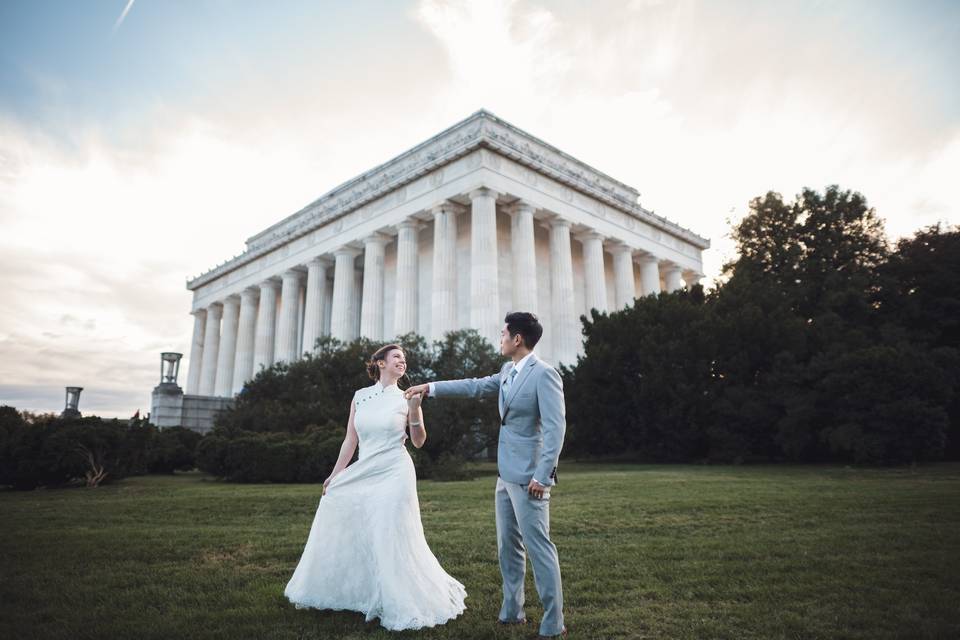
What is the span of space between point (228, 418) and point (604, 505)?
19428mm

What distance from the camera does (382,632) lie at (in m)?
5.03

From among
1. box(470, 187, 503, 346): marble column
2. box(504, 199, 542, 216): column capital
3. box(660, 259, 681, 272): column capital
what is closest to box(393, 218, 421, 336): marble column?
box(470, 187, 503, 346): marble column

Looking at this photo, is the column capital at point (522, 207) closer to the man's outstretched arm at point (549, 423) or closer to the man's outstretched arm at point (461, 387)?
the man's outstretched arm at point (461, 387)

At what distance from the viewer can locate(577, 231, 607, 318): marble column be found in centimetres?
4453

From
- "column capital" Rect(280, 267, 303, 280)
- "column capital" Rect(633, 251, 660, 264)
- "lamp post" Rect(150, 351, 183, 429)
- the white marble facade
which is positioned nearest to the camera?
"lamp post" Rect(150, 351, 183, 429)

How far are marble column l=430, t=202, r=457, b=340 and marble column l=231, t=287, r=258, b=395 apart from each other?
27032mm

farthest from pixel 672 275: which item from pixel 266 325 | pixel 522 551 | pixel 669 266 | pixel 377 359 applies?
pixel 522 551

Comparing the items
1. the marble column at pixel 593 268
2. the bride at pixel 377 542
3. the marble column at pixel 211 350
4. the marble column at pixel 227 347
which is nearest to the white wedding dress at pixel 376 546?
the bride at pixel 377 542

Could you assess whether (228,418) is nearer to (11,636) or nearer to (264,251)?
(11,636)

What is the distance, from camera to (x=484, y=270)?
37375 mm

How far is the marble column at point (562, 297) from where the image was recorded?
1634 inches

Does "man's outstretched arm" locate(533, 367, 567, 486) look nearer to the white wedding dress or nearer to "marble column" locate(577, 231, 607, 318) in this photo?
the white wedding dress

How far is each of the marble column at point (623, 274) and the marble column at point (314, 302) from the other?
25418 mm

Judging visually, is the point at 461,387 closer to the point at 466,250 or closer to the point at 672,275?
the point at 466,250
